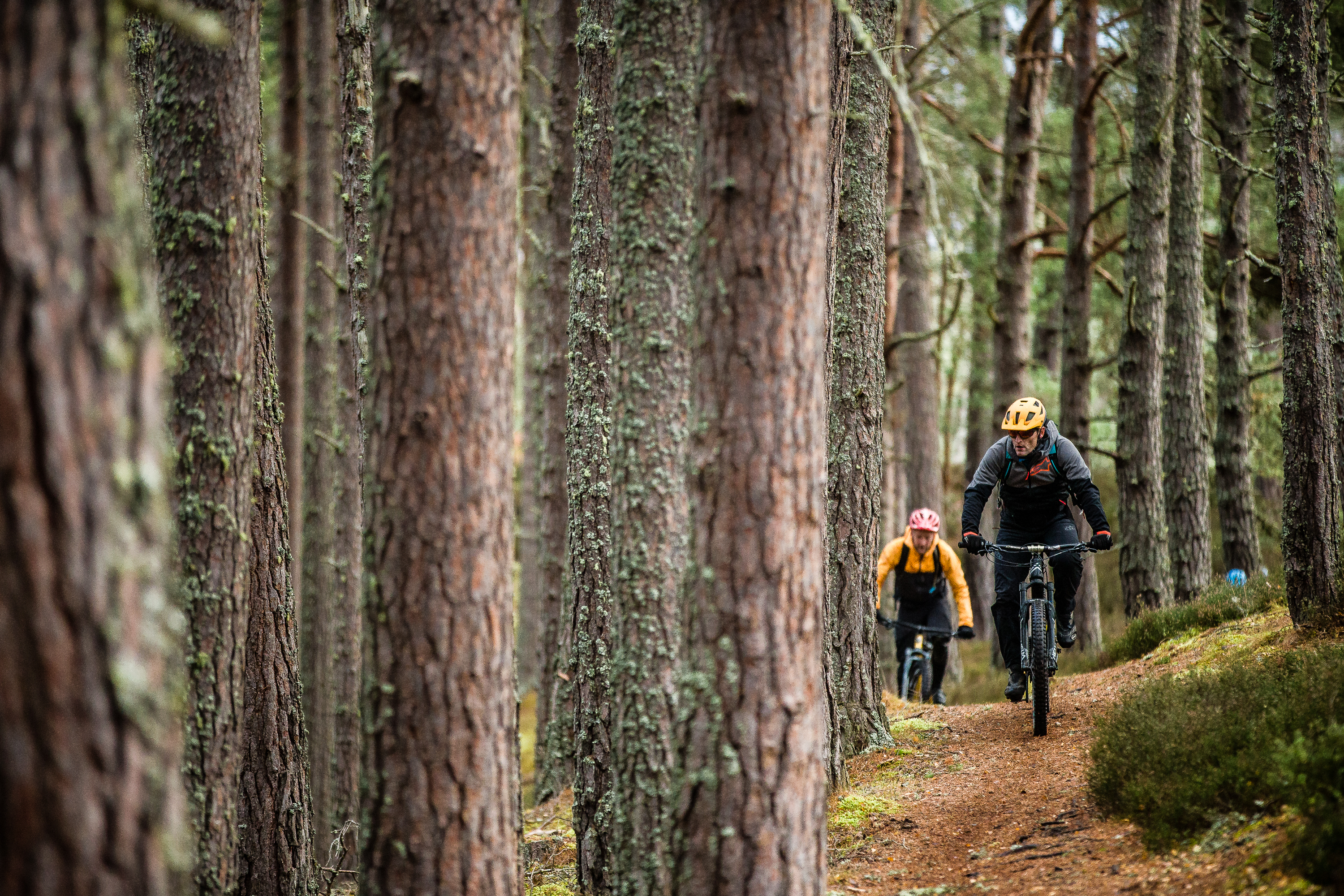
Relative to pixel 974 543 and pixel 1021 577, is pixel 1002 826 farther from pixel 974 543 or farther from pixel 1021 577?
pixel 1021 577

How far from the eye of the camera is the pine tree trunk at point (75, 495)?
7.89ft

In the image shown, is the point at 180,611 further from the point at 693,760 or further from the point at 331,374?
the point at 331,374

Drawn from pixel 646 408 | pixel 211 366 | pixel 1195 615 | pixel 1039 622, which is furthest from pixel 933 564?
pixel 211 366

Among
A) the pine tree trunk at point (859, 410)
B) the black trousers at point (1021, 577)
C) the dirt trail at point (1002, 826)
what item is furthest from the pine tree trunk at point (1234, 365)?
the pine tree trunk at point (859, 410)

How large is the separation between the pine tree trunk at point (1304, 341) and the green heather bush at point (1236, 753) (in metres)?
0.98

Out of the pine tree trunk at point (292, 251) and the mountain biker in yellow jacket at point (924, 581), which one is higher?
the pine tree trunk at point (292, 251)

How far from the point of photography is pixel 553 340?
38.8ft

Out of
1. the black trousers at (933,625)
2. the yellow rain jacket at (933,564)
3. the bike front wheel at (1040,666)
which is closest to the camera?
the bike front wheel at (1040,666)

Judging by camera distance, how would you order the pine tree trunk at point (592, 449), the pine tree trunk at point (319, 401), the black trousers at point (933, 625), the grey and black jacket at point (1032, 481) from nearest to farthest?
1. the pine tree trunk at point (592, 449)
2. the grey and black jacket at point (1032, 481)
3. the black trousers at point (933, 625)
4. the pine tree trunk at point (319, 401)

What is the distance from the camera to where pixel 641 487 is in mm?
5289

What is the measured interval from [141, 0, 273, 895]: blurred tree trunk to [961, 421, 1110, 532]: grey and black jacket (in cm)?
534

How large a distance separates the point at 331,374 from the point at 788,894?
10.9 metres

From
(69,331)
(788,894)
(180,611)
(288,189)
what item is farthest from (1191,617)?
(288,189)

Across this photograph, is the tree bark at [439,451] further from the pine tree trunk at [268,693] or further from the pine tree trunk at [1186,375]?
the pine tree trunk at [1186,375]
